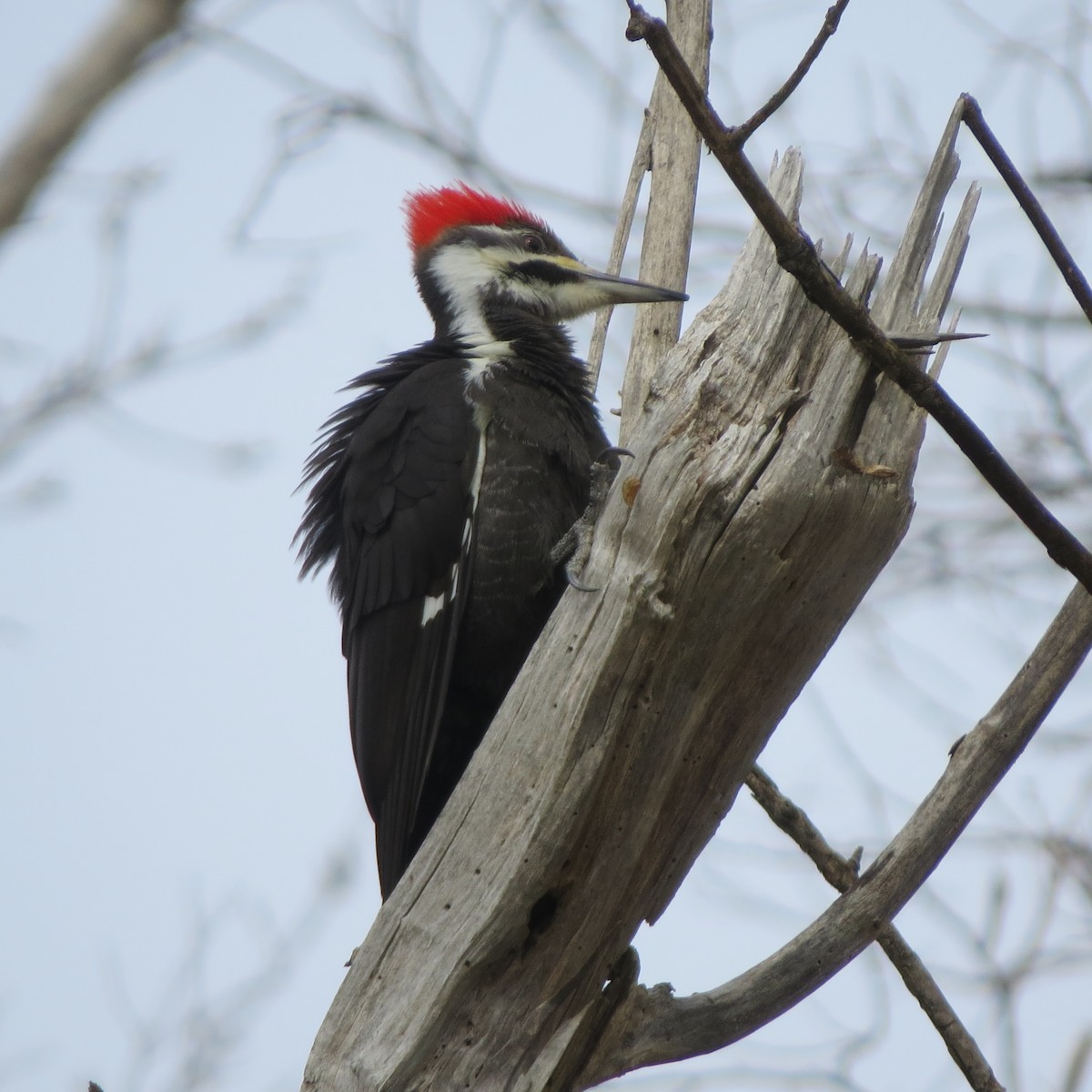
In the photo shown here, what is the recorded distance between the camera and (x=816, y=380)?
7.61 ft

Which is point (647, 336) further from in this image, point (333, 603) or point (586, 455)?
point (333, 603)

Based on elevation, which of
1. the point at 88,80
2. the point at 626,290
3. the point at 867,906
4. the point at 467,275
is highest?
the point at 467,275

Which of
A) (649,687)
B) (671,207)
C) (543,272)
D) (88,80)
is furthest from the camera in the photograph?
(543,272)

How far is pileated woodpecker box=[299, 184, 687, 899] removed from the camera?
3105 millimetres

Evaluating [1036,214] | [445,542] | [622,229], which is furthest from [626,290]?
[1036,214]

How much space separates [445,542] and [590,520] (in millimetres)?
533

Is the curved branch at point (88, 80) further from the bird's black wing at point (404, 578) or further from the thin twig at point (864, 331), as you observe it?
the bird's black wing at point (404, 578)

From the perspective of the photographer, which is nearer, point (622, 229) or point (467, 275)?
point (622, 229)

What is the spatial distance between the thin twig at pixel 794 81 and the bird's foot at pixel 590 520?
0.68 meters

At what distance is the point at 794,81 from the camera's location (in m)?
1.95

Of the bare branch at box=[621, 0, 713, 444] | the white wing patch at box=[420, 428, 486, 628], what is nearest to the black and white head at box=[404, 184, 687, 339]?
the bare branch at box=[621, 0, 713, 444]

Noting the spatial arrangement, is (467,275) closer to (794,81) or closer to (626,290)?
(626,290)

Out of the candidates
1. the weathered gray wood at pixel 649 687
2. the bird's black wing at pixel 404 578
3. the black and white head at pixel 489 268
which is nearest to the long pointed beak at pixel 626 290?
the black and white head at pixel 489 268

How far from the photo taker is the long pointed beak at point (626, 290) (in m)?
3.34
